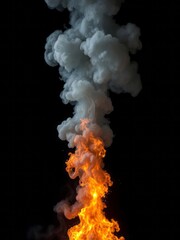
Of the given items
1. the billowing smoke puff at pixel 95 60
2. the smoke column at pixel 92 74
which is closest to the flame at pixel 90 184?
the smoke column at pixel 92 74

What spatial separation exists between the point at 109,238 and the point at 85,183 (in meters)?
1.95

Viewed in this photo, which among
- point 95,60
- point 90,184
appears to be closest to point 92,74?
point 95,60

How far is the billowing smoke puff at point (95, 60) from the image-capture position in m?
14.3

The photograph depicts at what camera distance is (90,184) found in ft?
47.2

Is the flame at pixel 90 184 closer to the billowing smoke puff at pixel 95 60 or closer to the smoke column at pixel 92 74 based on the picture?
the smoke column at pixel 92 74

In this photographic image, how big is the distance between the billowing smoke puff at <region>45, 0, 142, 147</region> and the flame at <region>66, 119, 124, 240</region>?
360 millimetres

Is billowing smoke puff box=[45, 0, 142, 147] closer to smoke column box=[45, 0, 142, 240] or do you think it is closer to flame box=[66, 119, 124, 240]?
smoke column box=[45, 0, 142, 240]

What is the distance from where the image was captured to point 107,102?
48.6 feet

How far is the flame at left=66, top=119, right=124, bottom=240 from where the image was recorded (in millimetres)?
14242

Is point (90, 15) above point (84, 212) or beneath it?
above

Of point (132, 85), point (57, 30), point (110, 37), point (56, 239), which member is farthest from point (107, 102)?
point (56, 239)

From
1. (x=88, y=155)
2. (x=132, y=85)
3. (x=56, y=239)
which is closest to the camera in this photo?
(x=88, y=155)

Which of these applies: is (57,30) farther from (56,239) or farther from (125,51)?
(56,239)

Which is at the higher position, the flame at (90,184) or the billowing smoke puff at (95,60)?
the billowing smoke puff at (95,60)
